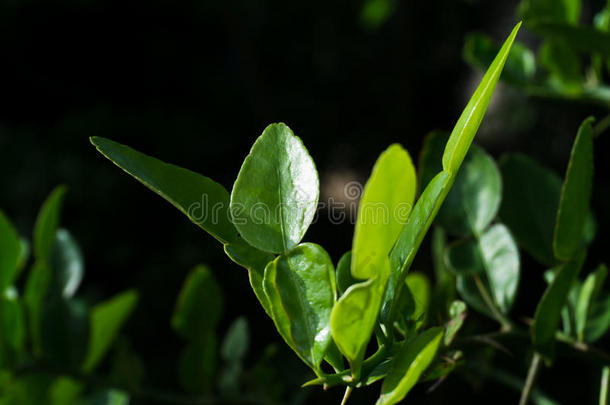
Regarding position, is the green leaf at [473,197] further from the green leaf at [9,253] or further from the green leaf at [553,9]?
Answer: the green leaf at [9,253]

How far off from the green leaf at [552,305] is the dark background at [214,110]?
899 mm

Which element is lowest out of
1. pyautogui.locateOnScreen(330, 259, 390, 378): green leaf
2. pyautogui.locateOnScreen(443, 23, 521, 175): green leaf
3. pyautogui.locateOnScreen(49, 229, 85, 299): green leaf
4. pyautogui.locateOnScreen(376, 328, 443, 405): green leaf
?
pyautogui.locateOnScreen(49, 229, 85, 299): green leaf

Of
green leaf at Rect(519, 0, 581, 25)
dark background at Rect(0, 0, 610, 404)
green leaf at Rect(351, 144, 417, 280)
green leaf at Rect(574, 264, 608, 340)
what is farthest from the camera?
dark background at Rect(0, 0, 610, 404)

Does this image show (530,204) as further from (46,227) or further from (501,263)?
(46,227)

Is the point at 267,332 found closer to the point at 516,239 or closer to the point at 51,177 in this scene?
the point at 51,177

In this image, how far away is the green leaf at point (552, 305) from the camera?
27 centimetres

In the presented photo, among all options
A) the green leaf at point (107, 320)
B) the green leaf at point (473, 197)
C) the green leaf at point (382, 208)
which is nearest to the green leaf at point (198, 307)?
the green leaf at point (107, 320)

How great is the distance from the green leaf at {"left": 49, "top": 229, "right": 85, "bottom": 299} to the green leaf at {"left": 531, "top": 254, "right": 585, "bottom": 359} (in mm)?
385

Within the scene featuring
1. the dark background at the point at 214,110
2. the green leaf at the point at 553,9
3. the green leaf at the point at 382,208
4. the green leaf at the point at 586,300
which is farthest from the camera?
the dark background at the point at 214,110

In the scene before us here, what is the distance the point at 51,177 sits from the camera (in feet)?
6.09

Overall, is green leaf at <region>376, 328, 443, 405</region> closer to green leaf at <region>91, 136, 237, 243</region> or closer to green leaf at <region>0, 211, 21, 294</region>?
green leaf at <region>91, 136, 237, 243</region>

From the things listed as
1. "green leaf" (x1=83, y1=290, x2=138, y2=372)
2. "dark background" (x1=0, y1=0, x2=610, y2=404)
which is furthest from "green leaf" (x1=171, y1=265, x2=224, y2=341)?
"dark background" (x1=0, y1=0, x2=610, y2=404)

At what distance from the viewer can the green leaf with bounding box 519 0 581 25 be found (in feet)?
1.40

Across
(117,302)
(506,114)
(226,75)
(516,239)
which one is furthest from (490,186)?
(226,75)
